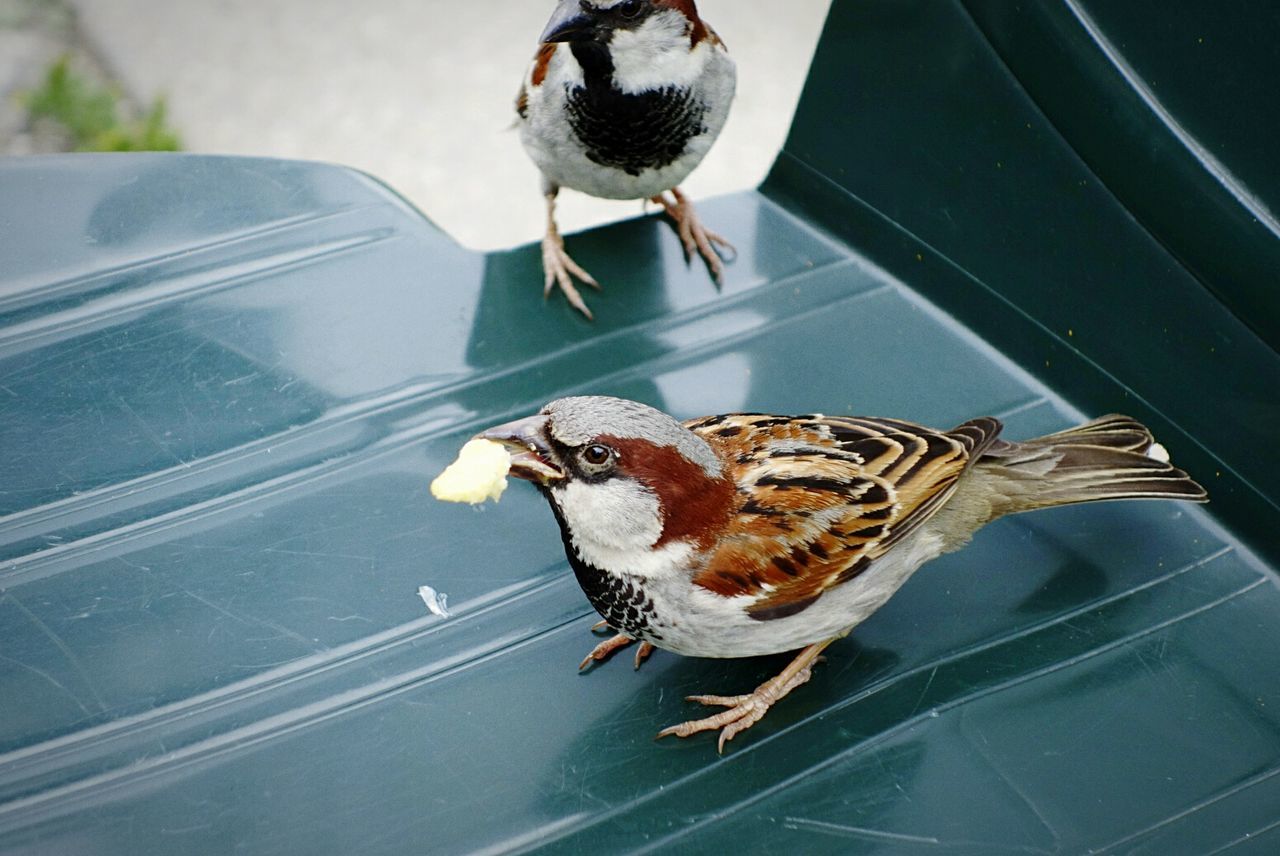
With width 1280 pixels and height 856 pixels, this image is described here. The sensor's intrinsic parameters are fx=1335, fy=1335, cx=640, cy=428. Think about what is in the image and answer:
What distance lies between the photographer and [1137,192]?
2248mm

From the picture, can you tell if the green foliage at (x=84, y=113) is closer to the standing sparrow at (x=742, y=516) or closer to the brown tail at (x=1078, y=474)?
the standing sparrow at (x=742, y=516)

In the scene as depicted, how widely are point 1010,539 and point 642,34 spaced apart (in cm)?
115

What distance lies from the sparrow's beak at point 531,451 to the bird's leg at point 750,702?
1.35 feet

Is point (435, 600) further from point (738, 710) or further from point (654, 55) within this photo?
point (654, 55)

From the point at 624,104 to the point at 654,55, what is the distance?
0.35 ft

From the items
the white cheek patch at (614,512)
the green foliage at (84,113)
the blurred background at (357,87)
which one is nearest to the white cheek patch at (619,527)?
the white cheek patch at (614,512)

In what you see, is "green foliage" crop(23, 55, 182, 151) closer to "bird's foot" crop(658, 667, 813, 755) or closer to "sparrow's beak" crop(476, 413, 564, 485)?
"sparrow's beak" crop(476, 413, 564, 485)

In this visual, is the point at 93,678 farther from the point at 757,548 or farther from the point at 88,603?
the point at 757,548

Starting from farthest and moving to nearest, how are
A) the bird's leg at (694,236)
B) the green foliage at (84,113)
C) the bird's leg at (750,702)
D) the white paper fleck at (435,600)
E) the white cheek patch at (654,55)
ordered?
the green foliage at (84,113)
the bird's leg at (694,236)
the white cheek patch at (654,55)
the white paper fleck at (435,600)
the bird's leg at (750,702)

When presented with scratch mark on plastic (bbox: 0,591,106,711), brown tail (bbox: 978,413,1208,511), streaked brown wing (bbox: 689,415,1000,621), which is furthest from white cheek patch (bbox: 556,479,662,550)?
scratch mark on plastic (bbox: 0,591,106,711)

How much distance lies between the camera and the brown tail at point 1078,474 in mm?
2096

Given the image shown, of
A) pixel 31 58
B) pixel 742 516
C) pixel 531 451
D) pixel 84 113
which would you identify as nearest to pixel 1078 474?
pixel 742 516

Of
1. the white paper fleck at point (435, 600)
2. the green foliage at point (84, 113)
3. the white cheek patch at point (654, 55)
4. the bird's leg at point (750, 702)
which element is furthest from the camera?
the green foliage at point (84, 113)

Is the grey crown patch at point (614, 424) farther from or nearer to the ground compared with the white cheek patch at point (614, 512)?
farther from the ground
